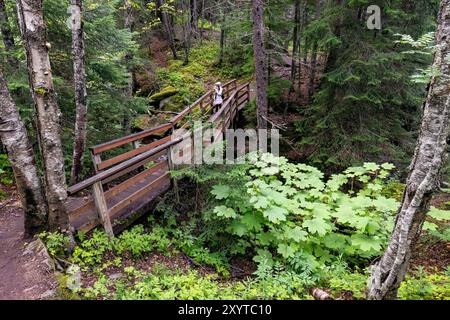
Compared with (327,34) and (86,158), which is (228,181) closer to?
(86,158)

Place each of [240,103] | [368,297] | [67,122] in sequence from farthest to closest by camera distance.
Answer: [240,103]
[67,122]
[368,297]

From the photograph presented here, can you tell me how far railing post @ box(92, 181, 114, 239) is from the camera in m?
4.47

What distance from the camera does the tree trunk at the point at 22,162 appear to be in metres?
4.10

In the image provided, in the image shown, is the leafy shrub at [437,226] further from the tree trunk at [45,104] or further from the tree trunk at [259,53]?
the tree trunk at [45,104]

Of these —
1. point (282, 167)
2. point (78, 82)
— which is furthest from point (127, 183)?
point (282, 167)

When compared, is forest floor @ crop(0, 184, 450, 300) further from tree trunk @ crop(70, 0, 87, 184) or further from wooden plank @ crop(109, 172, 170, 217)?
tree trunk @ crop(70, 0, 87, 184)

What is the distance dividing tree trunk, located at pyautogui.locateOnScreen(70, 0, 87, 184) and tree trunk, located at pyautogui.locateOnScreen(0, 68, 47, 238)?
2.14 metres

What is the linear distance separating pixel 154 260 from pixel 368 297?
3279mm

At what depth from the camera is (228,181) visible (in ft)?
17.3

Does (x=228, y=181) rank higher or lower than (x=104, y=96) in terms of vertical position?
lower

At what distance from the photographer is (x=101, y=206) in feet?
15.0

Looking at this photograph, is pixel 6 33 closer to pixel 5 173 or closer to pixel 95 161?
pixel 5 173

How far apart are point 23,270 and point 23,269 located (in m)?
0.02

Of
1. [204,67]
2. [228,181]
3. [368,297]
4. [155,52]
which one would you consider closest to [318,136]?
[228,181]
